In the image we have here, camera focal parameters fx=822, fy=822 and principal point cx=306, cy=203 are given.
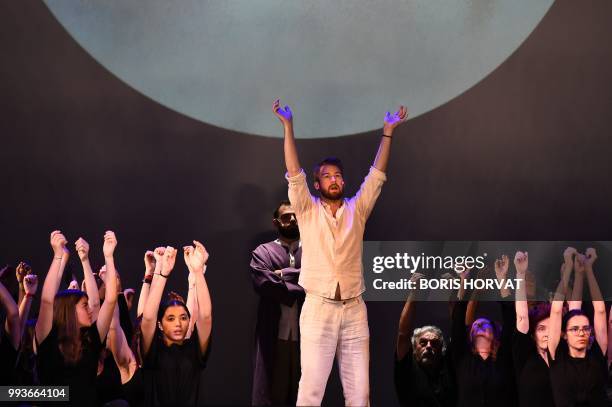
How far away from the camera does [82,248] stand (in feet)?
15.1

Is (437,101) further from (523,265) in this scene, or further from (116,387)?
(116,387)

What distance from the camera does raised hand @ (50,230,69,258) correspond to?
14.8ft

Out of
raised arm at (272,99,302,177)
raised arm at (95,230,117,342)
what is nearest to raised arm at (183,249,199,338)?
raised arm at (95,230,117,342)

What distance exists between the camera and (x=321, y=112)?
497 centimetres

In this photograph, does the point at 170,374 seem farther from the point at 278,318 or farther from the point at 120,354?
the point at 278,318

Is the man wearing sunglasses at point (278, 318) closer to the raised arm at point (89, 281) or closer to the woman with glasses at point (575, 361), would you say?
the raised arm at point (89, 281)

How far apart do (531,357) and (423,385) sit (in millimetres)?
595

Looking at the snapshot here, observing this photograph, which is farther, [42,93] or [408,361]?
[42,93]

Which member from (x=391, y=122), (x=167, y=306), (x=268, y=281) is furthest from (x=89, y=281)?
(x=391, y=122)

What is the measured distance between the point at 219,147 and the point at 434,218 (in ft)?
4.50

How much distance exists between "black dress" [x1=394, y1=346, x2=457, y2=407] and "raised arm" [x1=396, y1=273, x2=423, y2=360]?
0.13 ft

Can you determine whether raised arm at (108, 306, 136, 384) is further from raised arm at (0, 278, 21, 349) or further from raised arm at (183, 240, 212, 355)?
raised arm at (0, 278, 21, 349)

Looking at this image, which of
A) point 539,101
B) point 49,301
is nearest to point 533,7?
point 539,101

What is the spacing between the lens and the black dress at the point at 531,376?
4355mm
